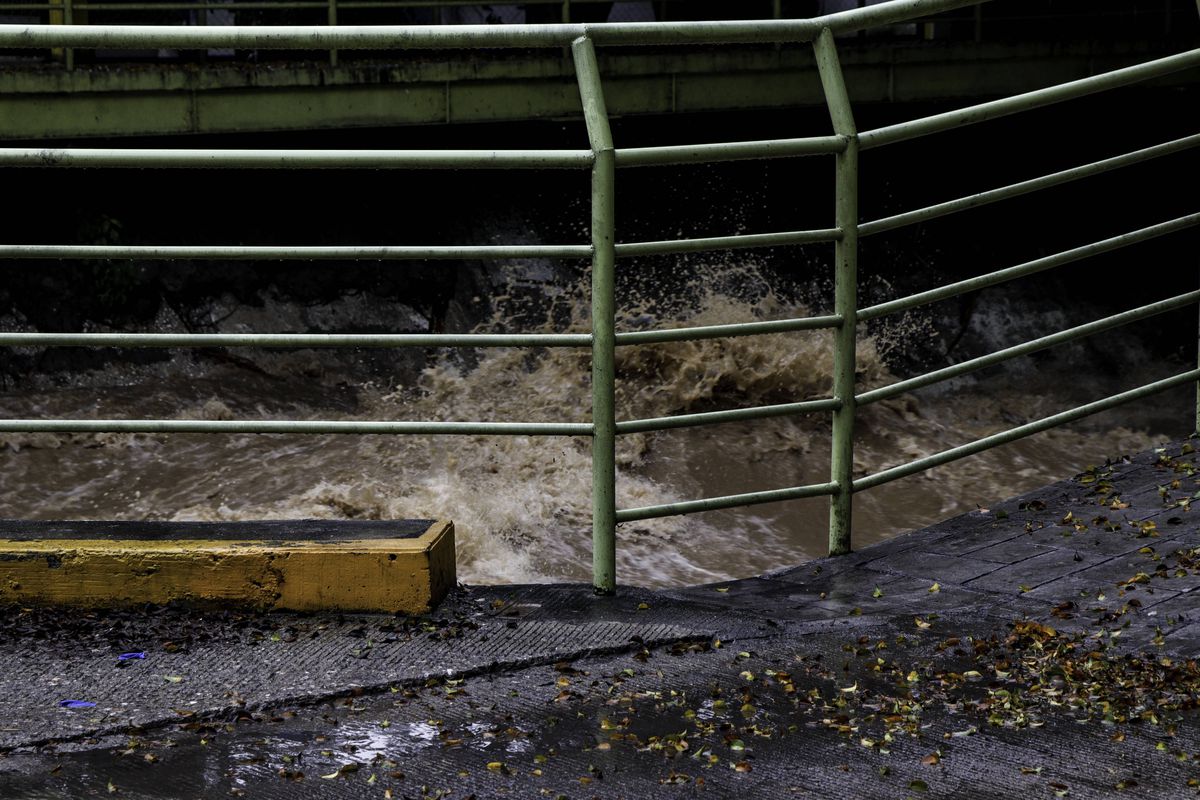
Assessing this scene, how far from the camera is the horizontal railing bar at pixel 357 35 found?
3.52 m

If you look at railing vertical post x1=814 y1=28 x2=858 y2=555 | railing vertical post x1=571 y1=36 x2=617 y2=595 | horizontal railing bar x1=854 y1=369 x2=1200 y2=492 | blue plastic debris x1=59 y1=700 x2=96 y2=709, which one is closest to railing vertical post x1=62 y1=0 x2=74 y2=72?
railing vertical post x1=571 y1=36 x2=617 y2=595

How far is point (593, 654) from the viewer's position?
10.7 feet

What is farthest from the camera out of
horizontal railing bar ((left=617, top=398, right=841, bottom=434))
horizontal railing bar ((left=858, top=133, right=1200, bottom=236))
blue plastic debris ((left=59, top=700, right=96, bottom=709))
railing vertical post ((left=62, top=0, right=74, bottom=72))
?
railing vertical post ((left=62, top=0, right=74, bottom=72))

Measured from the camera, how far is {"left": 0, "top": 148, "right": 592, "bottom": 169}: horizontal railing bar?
346 centimetres

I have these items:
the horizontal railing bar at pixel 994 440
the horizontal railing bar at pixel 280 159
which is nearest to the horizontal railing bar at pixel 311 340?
the horizontal railing bar at pixel 280 159

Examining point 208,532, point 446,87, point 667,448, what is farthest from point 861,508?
point 208,532

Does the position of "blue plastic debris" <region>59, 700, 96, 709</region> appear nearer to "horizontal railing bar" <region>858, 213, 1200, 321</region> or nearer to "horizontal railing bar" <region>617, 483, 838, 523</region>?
"horizontal railing bar" <region>617, 483, 838, 523</region>

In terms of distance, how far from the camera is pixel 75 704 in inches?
116

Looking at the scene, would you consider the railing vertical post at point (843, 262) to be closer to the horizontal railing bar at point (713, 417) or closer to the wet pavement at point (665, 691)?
the horizontal railing bar at point (713, 417)

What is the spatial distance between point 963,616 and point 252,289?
352 inches

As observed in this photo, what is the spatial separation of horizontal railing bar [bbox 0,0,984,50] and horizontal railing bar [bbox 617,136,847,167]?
1.06 ft

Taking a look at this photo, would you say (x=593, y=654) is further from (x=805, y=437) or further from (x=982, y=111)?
(x=805, y=437)

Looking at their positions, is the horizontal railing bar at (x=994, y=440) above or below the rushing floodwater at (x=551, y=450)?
above

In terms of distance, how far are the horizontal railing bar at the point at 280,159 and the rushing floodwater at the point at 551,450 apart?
170 inches
